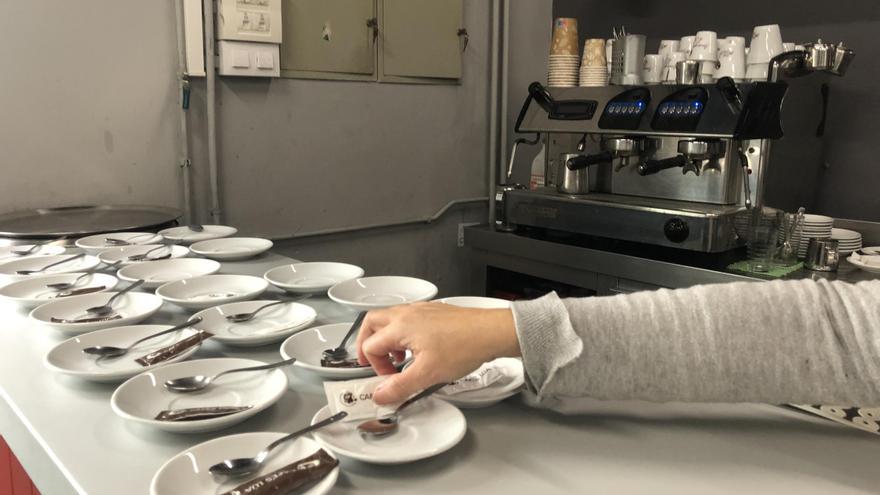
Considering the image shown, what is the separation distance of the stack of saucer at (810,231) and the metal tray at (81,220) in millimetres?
1654

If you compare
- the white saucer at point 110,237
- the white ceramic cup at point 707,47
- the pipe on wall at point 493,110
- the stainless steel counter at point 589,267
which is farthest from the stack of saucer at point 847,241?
the white saucer at point 110,237

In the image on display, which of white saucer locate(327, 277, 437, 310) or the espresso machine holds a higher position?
the espresso machine

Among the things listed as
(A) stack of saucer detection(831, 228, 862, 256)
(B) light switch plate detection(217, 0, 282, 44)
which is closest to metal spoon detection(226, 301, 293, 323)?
(B) light switch plate detection(217, 0, 282, 44)

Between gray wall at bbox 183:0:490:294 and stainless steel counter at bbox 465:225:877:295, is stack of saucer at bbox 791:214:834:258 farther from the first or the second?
gray wall at bbox 183:0:490:294

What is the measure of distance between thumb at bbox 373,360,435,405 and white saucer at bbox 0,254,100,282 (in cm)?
83

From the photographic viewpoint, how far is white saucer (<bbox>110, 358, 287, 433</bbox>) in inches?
25.3

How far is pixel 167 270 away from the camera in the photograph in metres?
1.25

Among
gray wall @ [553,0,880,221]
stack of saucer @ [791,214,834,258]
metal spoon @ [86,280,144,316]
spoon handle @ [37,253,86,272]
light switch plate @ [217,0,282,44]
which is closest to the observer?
metal spoon @ [86,280,144,316]

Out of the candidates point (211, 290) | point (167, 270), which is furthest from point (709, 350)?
point (167, 270)

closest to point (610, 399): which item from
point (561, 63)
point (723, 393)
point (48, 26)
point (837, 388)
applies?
point (723, 393)

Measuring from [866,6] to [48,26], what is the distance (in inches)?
94.5

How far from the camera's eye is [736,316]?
0.66 metres

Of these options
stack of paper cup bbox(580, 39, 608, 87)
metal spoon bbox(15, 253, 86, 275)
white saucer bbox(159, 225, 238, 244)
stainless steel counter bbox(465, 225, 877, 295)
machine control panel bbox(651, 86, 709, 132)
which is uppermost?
stack of paper cup bbox(580, 39, 608, 87)

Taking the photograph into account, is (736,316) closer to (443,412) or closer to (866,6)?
(443,412)
